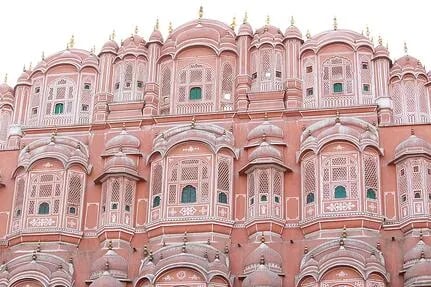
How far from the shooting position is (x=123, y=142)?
31.6 metres

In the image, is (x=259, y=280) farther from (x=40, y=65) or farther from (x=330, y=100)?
(x=40, y=65)

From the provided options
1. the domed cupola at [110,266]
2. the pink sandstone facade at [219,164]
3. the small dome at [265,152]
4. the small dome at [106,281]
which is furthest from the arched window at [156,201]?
the small dome at [265,152]

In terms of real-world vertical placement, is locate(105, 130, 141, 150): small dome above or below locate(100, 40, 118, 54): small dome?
below

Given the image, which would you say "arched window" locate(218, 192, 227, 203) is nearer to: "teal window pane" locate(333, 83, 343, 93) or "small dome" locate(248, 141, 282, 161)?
"small dome" locate(248, 141, 282, 161)

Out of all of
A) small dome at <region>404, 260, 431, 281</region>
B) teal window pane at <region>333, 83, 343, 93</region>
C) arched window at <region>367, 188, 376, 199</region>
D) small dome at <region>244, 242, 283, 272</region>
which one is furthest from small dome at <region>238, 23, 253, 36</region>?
small dome at <region>404, 260, 431, 281</region>

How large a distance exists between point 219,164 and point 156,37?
6613 millimetres

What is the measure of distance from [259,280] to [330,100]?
7.97 m

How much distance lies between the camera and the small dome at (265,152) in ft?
98.6

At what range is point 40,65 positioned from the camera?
34.7m

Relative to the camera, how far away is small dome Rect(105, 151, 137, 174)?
30.7 meters

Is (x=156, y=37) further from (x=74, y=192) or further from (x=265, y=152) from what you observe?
(x=265, y=152)

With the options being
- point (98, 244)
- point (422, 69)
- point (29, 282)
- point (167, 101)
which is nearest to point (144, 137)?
point (167, 101)

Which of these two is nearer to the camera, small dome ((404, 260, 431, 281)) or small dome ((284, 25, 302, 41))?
small dome ((404, 260, 431, 281))

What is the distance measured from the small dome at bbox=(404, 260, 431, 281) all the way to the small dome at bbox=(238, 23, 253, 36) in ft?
37.4
